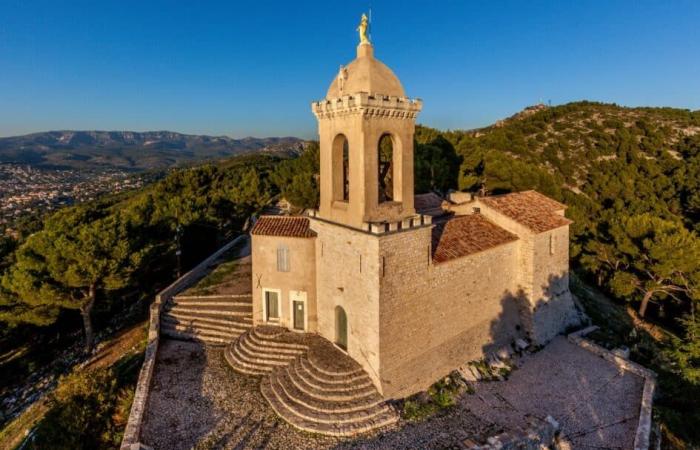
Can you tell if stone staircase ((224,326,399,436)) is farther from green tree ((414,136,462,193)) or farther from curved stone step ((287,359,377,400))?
green tree ((414,136,462,193))

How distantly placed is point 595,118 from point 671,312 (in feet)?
179

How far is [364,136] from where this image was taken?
481 inches

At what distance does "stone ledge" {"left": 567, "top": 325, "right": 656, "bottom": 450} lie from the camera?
11484 mm

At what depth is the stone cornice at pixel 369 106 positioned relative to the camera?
12.0 m

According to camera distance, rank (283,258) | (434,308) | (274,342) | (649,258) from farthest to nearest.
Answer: (649,258) < (283,258) < (274,342) < (434,308)

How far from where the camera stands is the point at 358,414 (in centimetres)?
1163

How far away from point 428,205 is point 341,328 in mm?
10941

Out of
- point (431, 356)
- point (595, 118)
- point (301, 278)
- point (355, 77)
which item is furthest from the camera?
point (595, 118)

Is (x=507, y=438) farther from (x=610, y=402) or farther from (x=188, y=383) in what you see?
(x=188, y=383)

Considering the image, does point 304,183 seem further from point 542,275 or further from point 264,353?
point 542,275

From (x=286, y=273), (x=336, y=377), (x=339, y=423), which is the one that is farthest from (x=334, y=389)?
(x=286, y=273)

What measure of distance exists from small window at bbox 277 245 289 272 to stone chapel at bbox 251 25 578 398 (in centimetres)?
4

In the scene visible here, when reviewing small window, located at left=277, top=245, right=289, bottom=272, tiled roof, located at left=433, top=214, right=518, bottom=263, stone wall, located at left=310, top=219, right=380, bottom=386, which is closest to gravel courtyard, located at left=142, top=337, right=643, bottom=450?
stone wall, located at left=310, top=219, right=380, bottom=386

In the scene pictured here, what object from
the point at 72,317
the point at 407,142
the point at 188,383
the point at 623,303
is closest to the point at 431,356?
the point at 407,142
